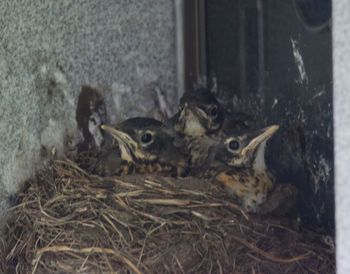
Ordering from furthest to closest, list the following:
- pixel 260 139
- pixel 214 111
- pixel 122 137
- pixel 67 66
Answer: pixel 214 111 → pixel 67 66 → pixel 122 137 → pixel 260 139

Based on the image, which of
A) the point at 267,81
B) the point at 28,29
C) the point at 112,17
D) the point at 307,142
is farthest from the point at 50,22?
the point at 307,142

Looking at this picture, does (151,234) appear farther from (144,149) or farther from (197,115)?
(197,115)

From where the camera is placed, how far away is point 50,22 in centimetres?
383

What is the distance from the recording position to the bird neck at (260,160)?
3600 millimetres

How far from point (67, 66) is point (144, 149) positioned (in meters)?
0.70

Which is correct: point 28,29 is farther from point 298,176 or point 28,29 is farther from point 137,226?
point 298,176

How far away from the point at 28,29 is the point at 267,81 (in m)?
1.39

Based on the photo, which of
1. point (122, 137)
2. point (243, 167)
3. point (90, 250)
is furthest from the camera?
point (122, 137)

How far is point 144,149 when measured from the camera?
380 cm

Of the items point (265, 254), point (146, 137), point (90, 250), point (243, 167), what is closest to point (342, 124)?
point (265, 254)

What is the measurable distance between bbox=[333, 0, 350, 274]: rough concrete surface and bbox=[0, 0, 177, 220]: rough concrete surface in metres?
1.96

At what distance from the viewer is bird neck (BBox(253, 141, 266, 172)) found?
360 cm

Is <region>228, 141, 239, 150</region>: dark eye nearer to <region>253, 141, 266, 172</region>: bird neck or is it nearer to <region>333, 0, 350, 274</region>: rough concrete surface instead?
<region>253, 141, 266, 172</region>: bird neck

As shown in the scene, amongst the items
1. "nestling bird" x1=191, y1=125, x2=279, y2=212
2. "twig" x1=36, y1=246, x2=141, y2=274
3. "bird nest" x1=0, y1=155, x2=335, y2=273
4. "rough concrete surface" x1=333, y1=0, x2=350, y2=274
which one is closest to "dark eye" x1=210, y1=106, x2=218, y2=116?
"nestling bird" x1=191, y1=125, x2=279, y2=212
